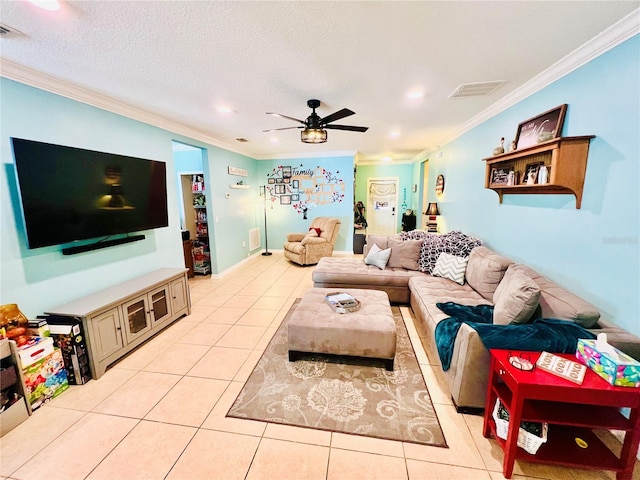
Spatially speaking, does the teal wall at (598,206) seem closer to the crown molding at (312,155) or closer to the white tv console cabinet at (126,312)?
the crown molding at (312,155)

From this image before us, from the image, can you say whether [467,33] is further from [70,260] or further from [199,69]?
[70,260]

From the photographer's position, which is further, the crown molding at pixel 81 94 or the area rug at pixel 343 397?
the crown molding at pixel 81 94

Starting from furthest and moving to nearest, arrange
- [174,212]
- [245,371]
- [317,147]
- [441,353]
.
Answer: [317,147] → [174,212] → [245,371] → [441,353]

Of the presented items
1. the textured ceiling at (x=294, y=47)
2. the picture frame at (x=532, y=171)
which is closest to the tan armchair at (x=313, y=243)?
the textured ceiling at (x=294, y=47)

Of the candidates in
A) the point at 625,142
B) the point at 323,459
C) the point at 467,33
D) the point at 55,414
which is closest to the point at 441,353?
the point at 323,459

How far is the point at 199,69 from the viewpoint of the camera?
2.04 metres

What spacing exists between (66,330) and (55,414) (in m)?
0.57

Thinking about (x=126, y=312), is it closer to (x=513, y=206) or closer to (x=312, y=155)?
(x=513, y=206)

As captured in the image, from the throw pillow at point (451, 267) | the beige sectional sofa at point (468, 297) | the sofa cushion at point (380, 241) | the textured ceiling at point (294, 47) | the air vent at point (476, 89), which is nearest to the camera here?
the textured ceiling at point (294, 47)

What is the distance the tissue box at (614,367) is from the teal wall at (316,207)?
5.13 meters

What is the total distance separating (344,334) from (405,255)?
→ 6.26ft

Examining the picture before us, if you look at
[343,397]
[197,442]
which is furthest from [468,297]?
[197,442]

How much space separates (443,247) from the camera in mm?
3496

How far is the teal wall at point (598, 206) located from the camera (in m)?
1.56
